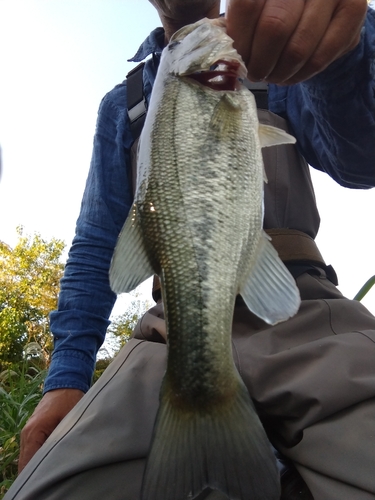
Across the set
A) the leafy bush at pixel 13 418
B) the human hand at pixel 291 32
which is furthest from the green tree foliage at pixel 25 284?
the human hand at pixel 291 32

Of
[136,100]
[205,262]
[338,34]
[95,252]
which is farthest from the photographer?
[95,252]

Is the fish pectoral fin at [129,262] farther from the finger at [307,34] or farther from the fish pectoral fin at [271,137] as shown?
the finger at [307,34]

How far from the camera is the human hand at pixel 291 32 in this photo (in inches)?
53.1

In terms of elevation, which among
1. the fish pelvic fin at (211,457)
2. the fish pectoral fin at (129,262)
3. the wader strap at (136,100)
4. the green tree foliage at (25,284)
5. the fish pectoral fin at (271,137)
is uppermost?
the wader strap at (136,100)

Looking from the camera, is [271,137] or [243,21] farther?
[271,137]

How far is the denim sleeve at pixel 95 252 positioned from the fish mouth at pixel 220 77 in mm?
1250

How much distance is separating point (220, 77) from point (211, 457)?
4.11 ft

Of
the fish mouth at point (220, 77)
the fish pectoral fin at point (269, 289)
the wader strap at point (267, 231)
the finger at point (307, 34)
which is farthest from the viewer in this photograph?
the wader strap at point (267, 231)

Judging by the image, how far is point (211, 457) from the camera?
1.15 meters

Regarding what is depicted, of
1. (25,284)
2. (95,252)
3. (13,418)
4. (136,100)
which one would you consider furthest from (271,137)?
(25,284)

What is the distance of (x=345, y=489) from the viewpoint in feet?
4.11

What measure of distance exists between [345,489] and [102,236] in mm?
2041

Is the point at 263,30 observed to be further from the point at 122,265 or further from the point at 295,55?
the point at 122,265

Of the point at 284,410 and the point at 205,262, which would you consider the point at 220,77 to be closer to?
the point at 205,262
